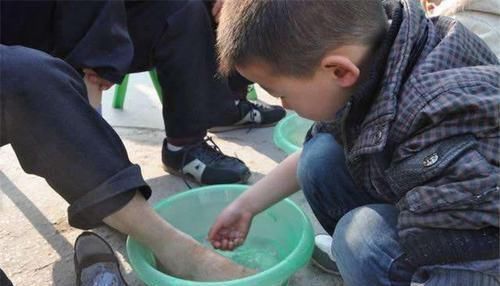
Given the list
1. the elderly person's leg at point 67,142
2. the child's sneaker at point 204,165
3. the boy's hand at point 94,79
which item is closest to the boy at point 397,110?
the elderly person's leg at point 67,142

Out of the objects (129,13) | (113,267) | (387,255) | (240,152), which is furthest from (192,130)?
(387,255)

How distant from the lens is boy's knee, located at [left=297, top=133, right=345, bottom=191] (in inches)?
38.0

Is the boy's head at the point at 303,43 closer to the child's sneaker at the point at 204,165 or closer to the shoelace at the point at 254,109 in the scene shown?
the child's sneaker at the point at 204,165

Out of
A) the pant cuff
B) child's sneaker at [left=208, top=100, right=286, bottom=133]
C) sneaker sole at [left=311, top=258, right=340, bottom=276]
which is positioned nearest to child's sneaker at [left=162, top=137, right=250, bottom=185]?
child's sneaker at [left=208, top=100, right=286, bottom=133]

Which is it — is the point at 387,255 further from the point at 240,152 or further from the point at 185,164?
the point at 240,152

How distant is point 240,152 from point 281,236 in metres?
0.46

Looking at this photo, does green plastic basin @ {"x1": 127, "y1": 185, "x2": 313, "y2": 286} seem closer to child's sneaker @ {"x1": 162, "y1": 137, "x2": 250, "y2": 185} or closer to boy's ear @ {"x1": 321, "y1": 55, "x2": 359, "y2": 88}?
child's sneaker @ {"x1": 162, "y1": 137, "x2": 250, "y2": 185}

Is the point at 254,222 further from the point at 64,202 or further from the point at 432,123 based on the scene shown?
the point at 432,123

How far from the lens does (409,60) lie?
74 centimetres

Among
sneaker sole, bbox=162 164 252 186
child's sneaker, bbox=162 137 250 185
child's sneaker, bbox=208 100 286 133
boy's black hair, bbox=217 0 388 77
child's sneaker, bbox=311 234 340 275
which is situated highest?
boy's black hair, bbox=217 0 388 77

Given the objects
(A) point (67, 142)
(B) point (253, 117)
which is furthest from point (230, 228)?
(B) point (253, 117)

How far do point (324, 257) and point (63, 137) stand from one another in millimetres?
535

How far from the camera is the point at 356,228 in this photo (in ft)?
2.64

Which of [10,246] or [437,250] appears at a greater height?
[437,250]
